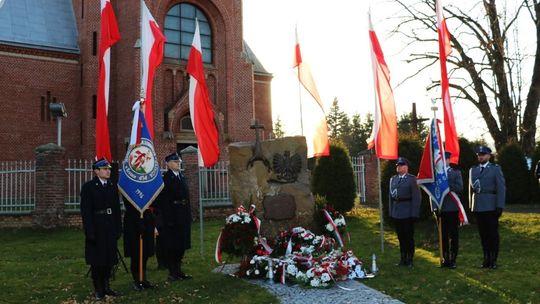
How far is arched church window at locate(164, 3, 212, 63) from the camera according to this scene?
2406cm

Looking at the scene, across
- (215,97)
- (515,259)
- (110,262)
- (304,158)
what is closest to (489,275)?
(515,259)

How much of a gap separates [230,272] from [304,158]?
236 centimetres

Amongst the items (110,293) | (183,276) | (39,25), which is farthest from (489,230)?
(39,25)

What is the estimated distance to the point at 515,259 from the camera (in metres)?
9.53

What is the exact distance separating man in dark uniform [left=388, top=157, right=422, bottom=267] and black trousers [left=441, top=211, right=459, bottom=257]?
481 mm

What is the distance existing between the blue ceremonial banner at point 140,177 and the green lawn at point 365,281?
1320 mm

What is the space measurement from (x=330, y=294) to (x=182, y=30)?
19.4m

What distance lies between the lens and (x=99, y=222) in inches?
278

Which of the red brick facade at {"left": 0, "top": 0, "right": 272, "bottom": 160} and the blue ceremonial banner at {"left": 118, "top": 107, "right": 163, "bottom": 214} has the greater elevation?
the red brick facade at {"left": 0, "top": 0, "right": 272, "bottom": 160}

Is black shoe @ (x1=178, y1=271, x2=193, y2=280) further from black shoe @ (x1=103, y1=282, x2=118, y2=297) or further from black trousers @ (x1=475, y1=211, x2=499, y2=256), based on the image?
black trousers @ (x1=475, y1=211, x2=499, y2=256)

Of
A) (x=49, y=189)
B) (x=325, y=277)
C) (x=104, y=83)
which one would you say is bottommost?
(x=325, y=277)

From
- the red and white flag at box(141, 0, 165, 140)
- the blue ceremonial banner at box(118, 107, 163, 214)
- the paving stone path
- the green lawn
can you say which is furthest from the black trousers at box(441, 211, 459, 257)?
the red and white flag at box(141, 0, 165, 140)

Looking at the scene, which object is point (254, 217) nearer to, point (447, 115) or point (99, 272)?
point (99, 272)

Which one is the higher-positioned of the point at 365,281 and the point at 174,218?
the point at 174,218
